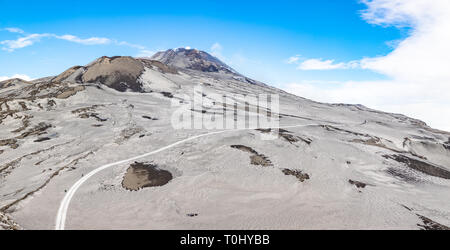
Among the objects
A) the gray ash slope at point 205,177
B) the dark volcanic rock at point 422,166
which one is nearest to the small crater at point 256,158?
the gray ash slope at point 205,177

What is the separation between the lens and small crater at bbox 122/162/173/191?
28948mm

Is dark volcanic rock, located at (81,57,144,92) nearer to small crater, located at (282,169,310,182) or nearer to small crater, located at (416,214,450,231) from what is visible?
small crater, located at (282,169,310,182)

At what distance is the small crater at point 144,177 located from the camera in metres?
28.9

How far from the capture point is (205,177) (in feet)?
102

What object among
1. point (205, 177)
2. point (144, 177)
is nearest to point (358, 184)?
point (205, 177)

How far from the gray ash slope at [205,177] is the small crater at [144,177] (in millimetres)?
689

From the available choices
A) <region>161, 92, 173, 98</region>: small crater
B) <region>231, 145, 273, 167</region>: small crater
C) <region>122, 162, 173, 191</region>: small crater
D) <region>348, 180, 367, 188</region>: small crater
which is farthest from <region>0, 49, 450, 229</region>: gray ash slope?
<region>161, 92, 173, 98</region>: small crater

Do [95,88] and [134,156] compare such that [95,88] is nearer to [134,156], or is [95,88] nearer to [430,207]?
[134,156]

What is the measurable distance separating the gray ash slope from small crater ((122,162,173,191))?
69cm

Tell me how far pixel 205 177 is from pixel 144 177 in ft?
21.4

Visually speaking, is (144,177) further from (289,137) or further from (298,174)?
(289,137)

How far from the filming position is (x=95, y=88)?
7462 cm

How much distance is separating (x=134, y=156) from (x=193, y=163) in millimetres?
7685
